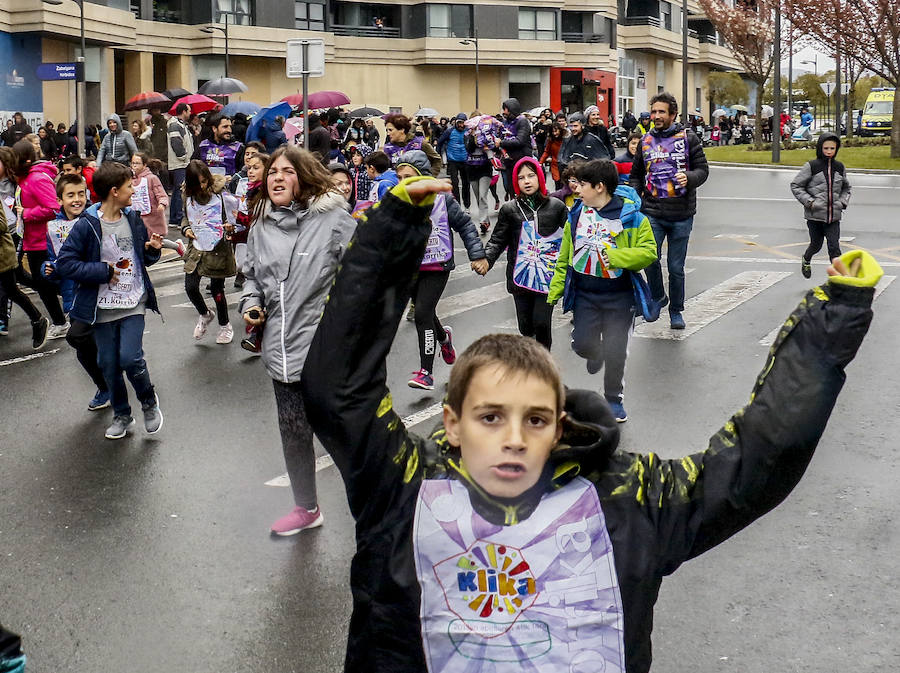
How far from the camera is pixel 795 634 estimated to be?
4.66 metres

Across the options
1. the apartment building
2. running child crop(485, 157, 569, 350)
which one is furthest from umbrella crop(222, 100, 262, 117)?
running child crop(485, 157, 569, 350)

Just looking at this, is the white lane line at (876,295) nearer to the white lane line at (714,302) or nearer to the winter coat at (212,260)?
the white lane line at (714,302)

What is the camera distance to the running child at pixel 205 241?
11.0 meters

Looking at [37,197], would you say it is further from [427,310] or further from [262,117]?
[262,117]

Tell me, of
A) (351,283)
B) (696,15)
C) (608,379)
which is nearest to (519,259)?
(608,379)

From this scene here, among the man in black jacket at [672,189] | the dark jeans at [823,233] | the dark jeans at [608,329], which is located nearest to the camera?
the dark jeans at [608,329]

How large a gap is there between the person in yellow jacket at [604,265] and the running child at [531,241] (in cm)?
46

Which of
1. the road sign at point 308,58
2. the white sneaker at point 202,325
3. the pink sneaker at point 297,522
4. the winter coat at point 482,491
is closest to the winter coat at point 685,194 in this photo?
the white sneaker at point 202,325

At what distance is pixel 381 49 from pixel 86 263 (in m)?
58.4

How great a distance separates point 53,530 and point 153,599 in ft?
3.88

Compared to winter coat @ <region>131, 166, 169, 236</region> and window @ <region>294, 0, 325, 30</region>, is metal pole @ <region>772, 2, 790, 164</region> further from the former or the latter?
window @ <region>294, 0, 325, 30</region>

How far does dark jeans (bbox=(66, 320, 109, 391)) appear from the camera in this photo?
812 cm

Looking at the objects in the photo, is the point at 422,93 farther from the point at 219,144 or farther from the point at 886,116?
the point at 219,144

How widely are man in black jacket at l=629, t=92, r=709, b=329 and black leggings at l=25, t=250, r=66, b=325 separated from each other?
18.2 ft
